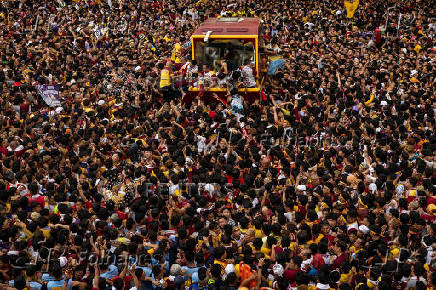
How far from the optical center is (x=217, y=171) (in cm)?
834

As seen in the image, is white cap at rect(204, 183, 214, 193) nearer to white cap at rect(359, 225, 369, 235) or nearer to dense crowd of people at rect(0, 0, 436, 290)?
dense crowd of people at rect(0, 0, 436, 290)

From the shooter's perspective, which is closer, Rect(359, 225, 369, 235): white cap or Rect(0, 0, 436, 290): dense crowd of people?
Rect(0, 0, 436, 290): dense crowd of people

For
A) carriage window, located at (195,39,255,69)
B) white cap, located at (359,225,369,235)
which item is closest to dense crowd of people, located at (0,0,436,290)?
white cap, located at (359,225,369,235)

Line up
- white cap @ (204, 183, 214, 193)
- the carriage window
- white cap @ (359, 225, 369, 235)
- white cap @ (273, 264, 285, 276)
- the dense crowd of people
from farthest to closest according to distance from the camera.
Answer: the carriage window < white cap @ (204, 183, 214, 193) < white cap @ (359, 225, 369, 235) < the dense crowd of people < white cap @ (273, 264, 285, 276)

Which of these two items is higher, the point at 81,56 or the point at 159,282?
the point at 81,56

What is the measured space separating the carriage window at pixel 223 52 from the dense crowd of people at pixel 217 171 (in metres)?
0.43

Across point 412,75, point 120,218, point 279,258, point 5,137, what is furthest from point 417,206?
point 5,137

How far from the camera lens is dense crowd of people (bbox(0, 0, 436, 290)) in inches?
244

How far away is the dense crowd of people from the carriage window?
1.43ft

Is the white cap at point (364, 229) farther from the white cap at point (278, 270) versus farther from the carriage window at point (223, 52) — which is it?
the carriage window at point (223, 52)

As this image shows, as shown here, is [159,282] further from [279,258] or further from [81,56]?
[81,56]

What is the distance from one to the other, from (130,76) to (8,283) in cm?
791

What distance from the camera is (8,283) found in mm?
6215

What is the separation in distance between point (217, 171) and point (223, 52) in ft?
16.1
